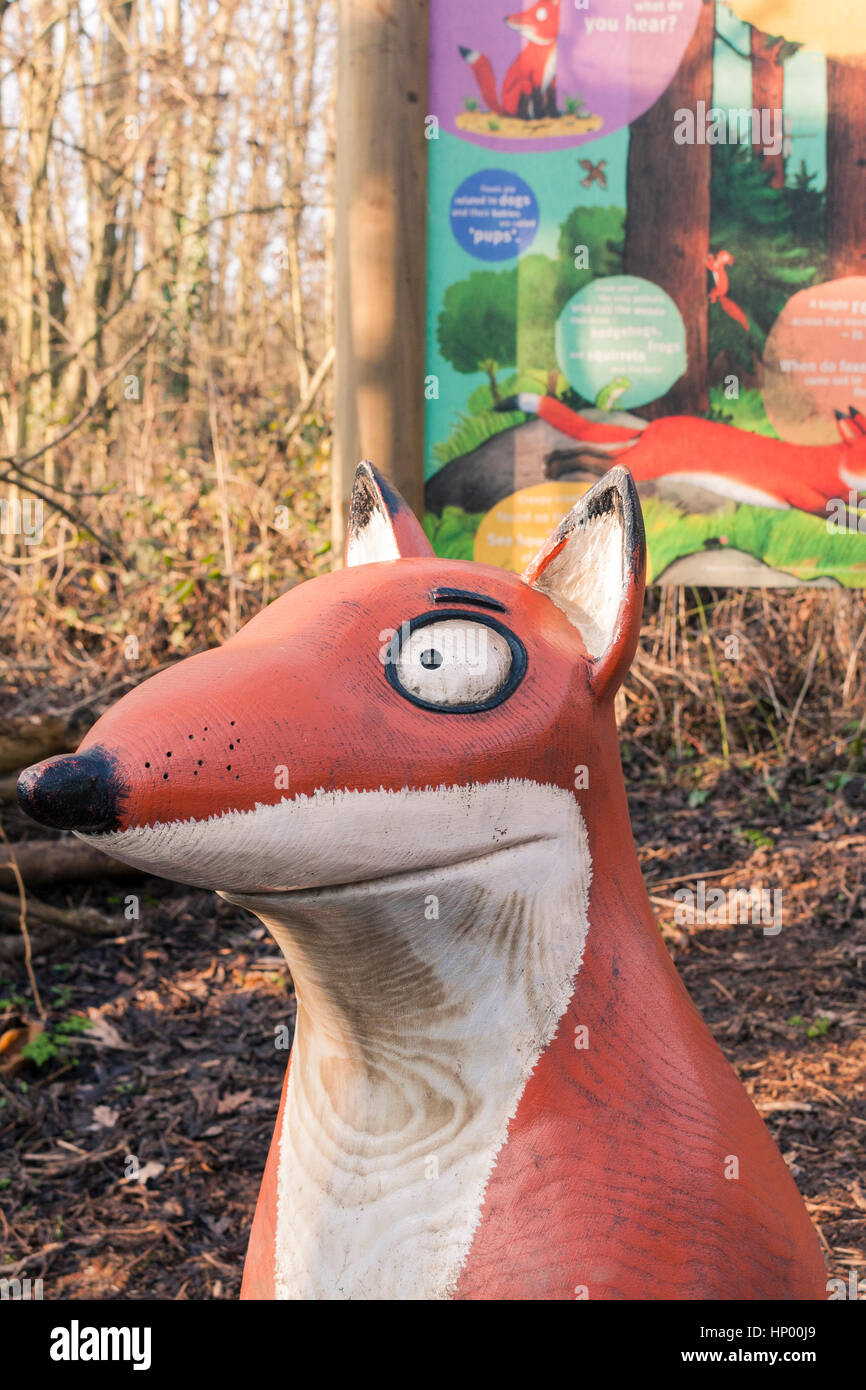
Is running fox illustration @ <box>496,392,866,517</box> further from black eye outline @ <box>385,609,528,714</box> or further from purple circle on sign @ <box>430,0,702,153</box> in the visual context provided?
black eye outline @ <box>385,609,528,714</box>

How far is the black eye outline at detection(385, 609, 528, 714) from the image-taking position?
128 cm

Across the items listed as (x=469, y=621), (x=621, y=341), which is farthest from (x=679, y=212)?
(x=469, y=621)

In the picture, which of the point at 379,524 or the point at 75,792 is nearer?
the point at 75,792

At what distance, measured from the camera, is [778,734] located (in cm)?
585

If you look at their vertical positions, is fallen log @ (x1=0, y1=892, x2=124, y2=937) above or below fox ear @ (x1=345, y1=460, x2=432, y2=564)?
below

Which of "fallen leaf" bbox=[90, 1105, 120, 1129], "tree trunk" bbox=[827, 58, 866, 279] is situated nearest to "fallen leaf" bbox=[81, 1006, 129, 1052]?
"fallen leaf" bbox=[90, 1105, 120, 1129]

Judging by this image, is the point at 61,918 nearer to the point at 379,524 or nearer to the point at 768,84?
the point at 379,524

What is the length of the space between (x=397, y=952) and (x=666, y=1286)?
48 centimetres

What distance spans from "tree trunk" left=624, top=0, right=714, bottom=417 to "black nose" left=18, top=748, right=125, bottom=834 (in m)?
2.08

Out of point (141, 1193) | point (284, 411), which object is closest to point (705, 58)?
point (141, 1193)

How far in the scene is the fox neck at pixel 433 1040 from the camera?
1289 millimetres

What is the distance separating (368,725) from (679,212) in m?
2.10

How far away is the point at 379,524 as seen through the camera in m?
1.73
